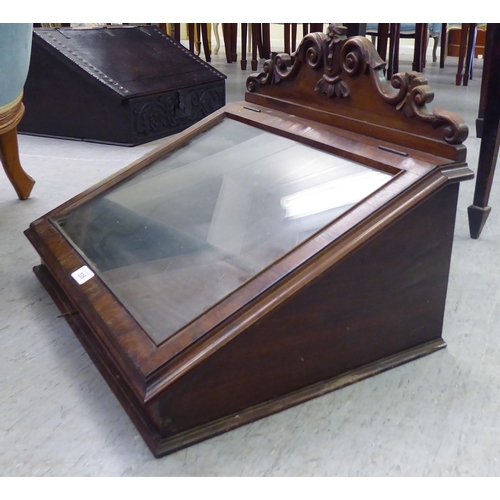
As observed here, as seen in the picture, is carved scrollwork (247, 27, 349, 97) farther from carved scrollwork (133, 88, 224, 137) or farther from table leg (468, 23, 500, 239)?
carved scrollwork (133, 88, 224, 137)

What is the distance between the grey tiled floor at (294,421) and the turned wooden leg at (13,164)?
679mm

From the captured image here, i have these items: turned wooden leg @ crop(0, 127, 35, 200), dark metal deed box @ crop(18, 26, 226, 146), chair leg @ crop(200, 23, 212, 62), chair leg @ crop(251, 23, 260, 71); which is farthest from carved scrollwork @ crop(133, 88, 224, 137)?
chair leg @ crop(200, 23, 212, 62)

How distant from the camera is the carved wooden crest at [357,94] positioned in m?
0.95

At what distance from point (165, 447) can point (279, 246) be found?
34 cm

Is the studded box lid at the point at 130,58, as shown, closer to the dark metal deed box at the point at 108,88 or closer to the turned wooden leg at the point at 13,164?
the dark metal deed box at the point at 108,88

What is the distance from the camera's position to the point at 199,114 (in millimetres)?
2863

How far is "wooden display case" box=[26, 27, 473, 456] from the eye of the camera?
0.85 meters

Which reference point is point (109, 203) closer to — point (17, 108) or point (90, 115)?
point (17, 108)

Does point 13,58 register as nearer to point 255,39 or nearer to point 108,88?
point 108,88

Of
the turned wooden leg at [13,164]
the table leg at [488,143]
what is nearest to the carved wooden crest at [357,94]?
the table leg at [488,143]

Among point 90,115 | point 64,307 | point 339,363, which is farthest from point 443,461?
point 90,115
